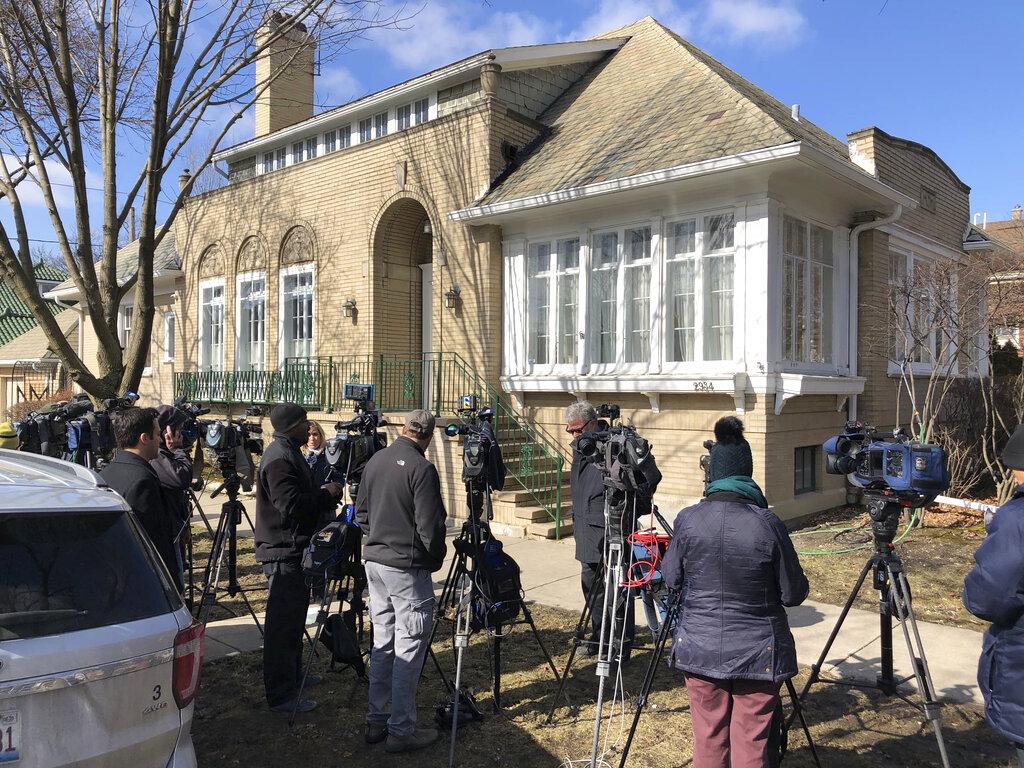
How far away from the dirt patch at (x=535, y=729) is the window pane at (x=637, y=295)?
601 cm

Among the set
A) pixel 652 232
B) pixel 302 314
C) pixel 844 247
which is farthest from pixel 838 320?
pixel 302 314

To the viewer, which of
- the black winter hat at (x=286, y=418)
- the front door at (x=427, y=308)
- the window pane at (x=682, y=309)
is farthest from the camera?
the front door at (x=427, y=308)

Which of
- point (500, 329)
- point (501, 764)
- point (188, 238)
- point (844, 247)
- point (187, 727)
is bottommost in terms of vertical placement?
point (501, 764)

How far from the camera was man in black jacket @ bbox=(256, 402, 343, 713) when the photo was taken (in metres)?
4.66

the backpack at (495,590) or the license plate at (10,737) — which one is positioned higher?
the license plate at (10,737)

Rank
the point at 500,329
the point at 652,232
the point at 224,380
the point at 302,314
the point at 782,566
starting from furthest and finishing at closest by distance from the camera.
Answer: the point at 224,380 < the point at 302,314 < the point at 500,329 < the point at 652,232 < the point at 782,566

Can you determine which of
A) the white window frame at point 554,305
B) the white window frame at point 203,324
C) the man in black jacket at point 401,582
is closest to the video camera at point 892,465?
the man in black jacket at point 401,582

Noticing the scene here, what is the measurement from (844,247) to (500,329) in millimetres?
5431

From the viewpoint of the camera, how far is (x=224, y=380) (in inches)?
638

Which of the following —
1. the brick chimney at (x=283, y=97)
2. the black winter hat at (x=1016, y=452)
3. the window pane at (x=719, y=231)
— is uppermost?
the brick chimney at (x=283, y=97)

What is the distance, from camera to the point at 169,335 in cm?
1919

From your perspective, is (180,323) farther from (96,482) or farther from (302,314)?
(96,482)

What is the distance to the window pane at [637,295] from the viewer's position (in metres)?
10.7

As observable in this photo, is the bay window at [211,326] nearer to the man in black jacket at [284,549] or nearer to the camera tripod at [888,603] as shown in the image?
the man in black jacket at [284,549]
